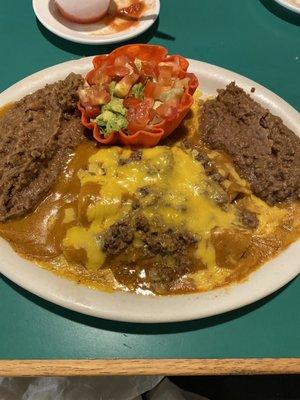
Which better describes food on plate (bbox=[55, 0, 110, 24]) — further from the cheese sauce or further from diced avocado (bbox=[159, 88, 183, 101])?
the cheese sauce

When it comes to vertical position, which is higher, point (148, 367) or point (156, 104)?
point (156, 104)

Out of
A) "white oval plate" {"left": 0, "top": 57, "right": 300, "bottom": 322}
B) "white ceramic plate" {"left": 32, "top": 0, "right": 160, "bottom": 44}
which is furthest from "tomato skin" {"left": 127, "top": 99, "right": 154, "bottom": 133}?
"white ceramic plate" {"left": 32, "top": 0, "right": 160, "bottom": 44}

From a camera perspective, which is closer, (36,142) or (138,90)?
(36,142)

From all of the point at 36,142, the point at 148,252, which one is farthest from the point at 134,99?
the point at 148,252

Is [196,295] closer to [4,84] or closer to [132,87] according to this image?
[132,87]

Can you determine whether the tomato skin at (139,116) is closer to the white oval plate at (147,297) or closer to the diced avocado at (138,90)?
the diced avocado at (138,90)

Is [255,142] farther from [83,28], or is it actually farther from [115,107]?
[83,28]

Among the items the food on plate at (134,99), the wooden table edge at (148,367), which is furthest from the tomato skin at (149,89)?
the wooden table edge at (148,367)

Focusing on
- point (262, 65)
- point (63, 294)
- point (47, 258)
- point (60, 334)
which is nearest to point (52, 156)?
point (47, 258)
